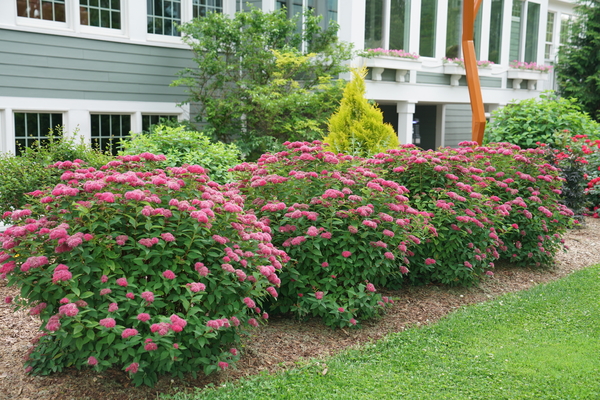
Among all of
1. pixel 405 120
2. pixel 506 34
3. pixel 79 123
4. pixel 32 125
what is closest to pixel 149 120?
pixel 79 123

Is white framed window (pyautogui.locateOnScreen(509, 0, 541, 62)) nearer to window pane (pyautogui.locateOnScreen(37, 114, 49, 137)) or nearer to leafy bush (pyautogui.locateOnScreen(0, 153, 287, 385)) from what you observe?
window pane (pyautogui.locateOnScreen(37, 114, 49, 137))

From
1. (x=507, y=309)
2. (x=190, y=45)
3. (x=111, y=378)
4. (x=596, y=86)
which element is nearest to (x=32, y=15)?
(x=190, y=45)

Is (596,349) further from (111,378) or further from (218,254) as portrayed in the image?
(111,378)

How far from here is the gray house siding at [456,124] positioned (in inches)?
626

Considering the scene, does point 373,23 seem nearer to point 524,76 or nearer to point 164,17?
point 164,17

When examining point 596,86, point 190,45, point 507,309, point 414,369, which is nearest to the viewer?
point 414,369

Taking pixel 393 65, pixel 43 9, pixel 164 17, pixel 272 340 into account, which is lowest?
pixel 272 340

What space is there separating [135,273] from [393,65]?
8.99 metres

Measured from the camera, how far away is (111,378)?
11.7 ft

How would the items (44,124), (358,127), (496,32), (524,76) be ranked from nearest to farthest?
(358,127), (44,124), (496,32), (524,76)

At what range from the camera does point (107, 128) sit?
943 centimetres

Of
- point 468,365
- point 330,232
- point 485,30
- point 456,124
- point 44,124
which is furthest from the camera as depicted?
point 456,124

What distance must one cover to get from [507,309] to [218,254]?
2.97 m

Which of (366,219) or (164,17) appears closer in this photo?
(366,219)
